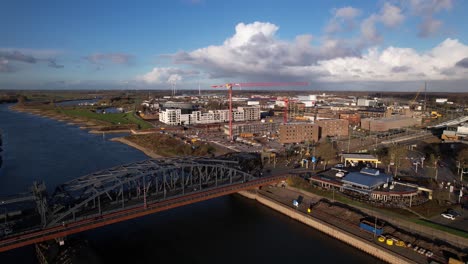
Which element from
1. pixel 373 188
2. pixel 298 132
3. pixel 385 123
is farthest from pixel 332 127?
pixel 373 188

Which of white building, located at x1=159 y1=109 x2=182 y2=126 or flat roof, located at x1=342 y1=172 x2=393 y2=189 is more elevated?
white building, located at x1=159 y1=109 x2=182 y2=126

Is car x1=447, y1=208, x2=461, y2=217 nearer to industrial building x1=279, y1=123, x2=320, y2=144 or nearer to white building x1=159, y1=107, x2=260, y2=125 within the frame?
industrial building x1=279, y1=123, x2=320, y2=144

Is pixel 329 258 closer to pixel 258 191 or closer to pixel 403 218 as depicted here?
pixel 403 218

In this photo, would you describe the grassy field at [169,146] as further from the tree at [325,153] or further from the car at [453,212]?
the car at [453,212]

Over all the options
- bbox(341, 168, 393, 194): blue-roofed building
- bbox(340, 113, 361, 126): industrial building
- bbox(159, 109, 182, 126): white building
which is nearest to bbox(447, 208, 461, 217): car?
bbox(341, 168, 393, 194): blue-roofed building

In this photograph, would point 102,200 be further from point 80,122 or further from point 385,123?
point 80,122

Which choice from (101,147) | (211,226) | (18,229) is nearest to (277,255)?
(211,226)
